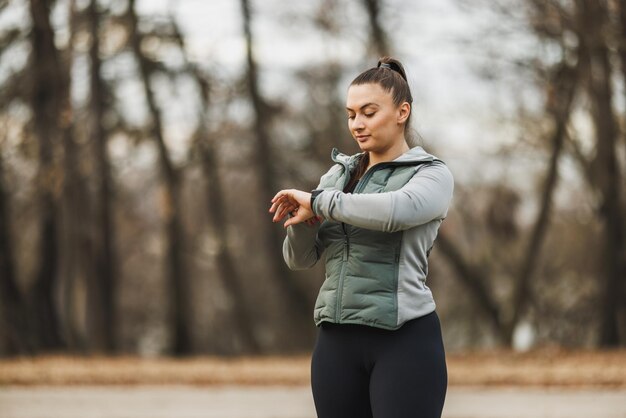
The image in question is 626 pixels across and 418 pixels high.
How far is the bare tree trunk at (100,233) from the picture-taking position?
725 inches

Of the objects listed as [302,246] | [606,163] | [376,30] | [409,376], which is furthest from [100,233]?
[409,376]

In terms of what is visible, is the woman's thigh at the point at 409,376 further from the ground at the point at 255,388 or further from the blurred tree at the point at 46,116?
the blurred tree at the point at 46,116

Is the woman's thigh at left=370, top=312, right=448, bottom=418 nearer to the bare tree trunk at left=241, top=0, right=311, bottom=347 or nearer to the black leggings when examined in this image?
the black leggings

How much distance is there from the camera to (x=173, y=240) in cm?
2197

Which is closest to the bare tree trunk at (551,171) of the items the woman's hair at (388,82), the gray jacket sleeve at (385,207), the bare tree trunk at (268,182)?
the bare tree trunk at (268,182)

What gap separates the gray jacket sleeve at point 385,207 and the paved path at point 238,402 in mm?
5884

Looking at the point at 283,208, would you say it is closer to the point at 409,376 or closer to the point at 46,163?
the point at 409,376

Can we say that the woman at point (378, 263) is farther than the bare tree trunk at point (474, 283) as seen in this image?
No

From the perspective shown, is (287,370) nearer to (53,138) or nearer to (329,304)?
(53,138)

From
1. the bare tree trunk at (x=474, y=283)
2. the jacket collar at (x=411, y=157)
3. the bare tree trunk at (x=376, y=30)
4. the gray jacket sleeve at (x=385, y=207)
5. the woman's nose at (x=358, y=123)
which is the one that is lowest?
the bare tree trunk at (x=474, y=283)

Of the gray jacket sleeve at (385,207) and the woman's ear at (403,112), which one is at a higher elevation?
the woman's ear at (403,112)

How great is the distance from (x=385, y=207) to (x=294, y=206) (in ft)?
1.07

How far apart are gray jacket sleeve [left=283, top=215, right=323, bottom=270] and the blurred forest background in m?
14.0

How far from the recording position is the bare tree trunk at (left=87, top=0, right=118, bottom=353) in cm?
1842
